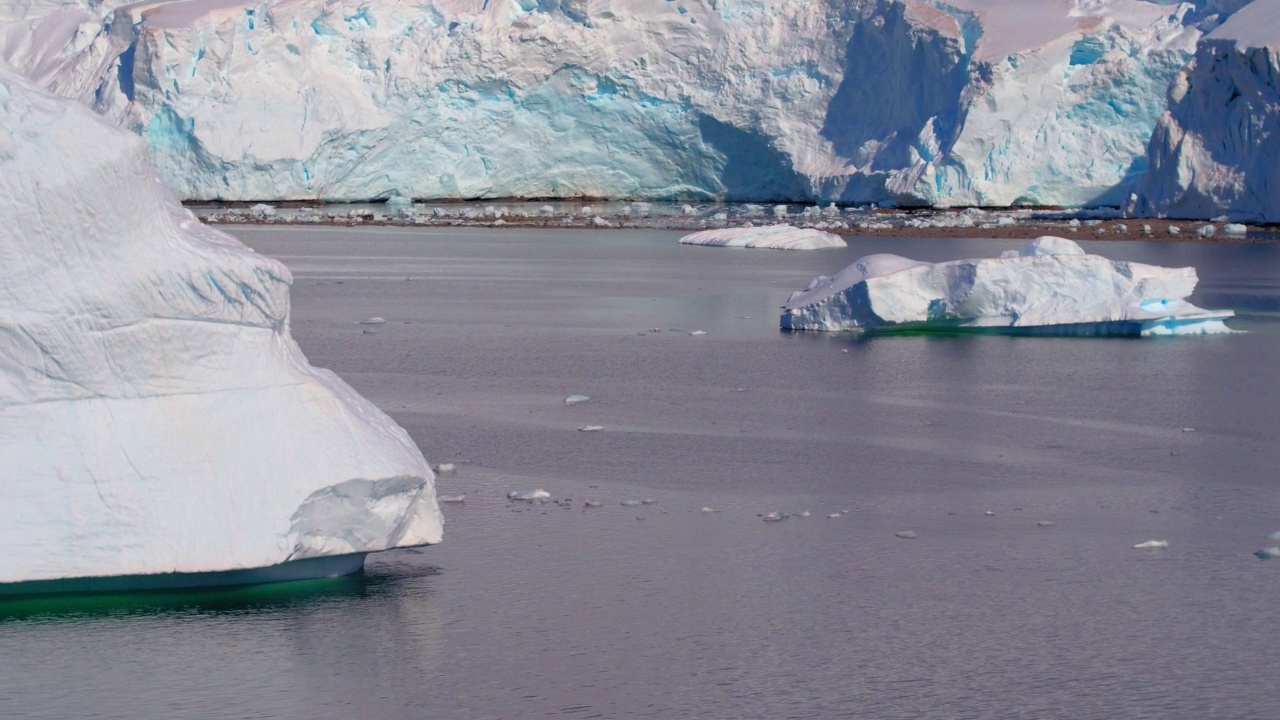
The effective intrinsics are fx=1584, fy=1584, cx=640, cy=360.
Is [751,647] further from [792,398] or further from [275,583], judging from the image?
[792,398]

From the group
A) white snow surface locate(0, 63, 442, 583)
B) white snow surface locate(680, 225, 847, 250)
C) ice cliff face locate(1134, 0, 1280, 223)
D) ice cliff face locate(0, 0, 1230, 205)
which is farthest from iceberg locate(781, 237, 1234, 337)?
ice cliff face locate(0, 0, 1230, 205)

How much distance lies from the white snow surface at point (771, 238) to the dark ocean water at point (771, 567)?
10.8m

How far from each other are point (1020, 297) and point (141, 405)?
8.32m

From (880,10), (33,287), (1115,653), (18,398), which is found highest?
(880,10)

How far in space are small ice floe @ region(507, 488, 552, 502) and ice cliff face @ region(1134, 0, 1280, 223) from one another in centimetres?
1806

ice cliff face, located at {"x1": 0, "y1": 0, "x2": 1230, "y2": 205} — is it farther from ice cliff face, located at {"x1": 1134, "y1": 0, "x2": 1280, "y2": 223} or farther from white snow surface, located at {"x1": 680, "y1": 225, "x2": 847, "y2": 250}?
white snow surface, located at {"x1": 680, "y1": 225, "x2": 847, "y2": 250}

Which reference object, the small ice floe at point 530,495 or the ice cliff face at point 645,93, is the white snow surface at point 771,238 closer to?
the ice cliff face at point 645,93

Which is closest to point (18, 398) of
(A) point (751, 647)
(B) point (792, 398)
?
(A) point (751, 647)

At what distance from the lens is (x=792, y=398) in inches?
354

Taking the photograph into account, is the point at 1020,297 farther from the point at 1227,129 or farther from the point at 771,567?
the point at 1227,129

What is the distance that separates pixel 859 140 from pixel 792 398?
67.6ft

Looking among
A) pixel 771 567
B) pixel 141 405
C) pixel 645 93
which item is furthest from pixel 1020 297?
pixel 645 93

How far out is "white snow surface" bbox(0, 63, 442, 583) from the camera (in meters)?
4.65

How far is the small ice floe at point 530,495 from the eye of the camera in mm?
6293
